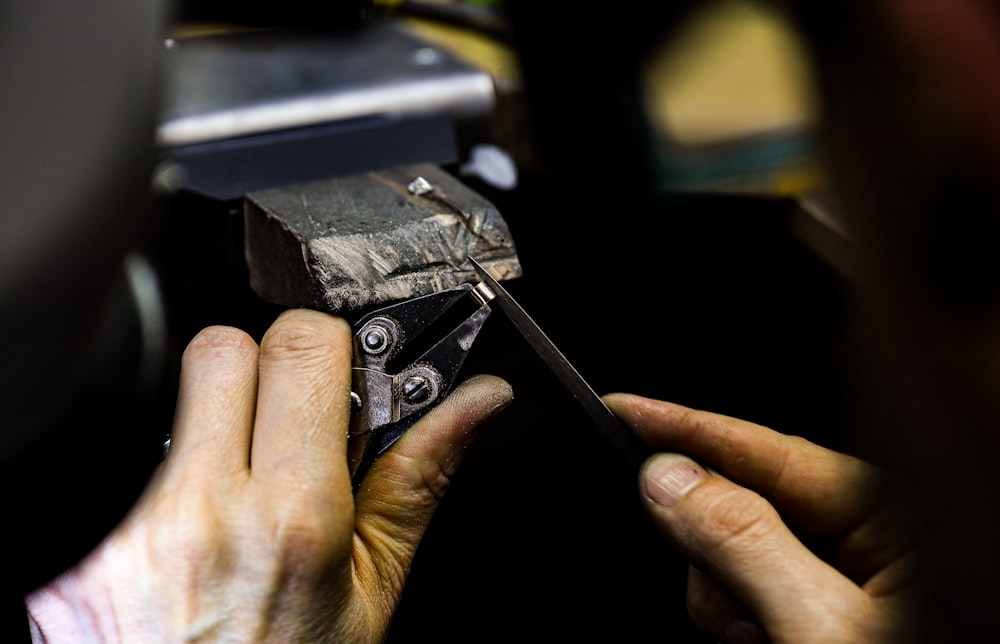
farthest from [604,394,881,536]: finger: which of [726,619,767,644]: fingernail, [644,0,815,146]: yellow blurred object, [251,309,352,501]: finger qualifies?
[644,0,815,146]: yellow blurred object

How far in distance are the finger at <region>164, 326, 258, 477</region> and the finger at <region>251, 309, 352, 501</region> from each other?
0.04ft

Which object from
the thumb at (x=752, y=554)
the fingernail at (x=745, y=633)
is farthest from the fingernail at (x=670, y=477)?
the fingernail at (x=745, y=633)

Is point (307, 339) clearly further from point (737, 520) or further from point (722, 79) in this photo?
point (722, 79)

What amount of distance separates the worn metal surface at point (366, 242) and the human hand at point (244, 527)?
5 cm

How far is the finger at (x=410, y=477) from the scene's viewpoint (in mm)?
683

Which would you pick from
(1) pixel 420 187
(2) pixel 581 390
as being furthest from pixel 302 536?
(1) pixel 420 187

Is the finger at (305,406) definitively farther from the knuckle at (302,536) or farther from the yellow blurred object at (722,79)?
the yellow blurred object at (722,79)

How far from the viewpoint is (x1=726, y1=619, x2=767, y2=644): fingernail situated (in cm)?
67

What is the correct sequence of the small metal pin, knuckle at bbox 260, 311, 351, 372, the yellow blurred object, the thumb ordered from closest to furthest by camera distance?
the thumb → knuckle at bbox 260, 311, 351, 372 → the small metal pin → the yellow blurred object

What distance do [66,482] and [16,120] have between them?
31 cm

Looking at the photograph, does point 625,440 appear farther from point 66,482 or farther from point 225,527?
point 66,482

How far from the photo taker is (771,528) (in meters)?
0.58

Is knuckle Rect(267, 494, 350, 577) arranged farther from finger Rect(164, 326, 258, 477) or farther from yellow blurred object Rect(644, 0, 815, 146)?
yellow blurred object Rect(644, 0, 815, 146)

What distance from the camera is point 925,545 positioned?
12.0 inches
